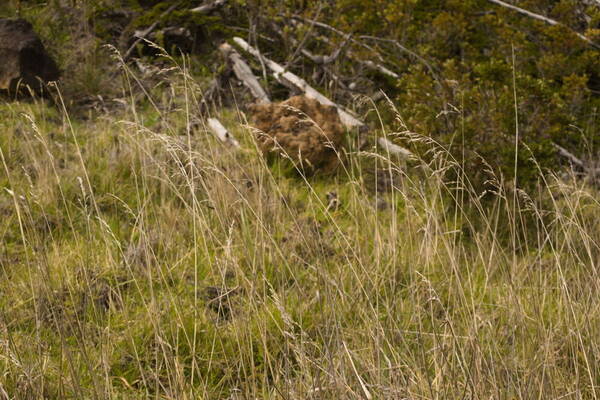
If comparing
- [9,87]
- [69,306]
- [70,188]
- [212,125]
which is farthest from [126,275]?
[9,87]

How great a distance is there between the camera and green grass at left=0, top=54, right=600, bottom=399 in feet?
7.18

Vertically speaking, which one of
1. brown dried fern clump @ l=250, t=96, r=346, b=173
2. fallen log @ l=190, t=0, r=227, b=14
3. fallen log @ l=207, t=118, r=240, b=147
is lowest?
fallen log @ l=207, t=118, r=240, b=147

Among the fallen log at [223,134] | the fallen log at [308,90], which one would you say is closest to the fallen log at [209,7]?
the fallen log at [308,90]

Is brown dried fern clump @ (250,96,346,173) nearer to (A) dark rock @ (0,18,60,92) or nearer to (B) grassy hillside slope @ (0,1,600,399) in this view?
(B) grassy hillside slope @ (0,1,600,399)

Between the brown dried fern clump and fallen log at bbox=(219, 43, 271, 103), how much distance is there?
0.57m

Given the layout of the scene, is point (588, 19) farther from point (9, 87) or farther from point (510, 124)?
point (9, 87)

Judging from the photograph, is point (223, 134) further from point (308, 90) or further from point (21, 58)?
point (21, 58)

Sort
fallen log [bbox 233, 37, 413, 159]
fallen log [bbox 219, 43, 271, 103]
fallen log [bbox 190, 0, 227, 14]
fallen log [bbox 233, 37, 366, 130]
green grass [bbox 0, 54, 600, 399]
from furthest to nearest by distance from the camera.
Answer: fallen log [bbox 190, 0, 227, 14] < fallen log [bbox 219, 43, 271, 103] < fallen log [bbox 233, 37, 366, 130] < fallen log [bbox 233, 37, 413, 159] < green grass [bbox 0, 54, 600, 399]

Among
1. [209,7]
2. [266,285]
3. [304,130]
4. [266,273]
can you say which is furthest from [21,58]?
[266,285]

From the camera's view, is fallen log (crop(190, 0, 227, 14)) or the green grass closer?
the green grass

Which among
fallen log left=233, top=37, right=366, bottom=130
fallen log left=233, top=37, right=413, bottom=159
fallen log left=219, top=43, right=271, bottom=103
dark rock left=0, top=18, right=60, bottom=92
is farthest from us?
fallen log left=219, top=43, right=271, bottom=103

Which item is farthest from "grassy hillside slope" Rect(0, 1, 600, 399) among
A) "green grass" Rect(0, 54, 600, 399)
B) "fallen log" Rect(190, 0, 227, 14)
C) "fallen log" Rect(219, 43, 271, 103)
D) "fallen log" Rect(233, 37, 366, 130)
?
"fallen log" Rect(190, 0, 227, 14)

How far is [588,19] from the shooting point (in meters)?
6.25

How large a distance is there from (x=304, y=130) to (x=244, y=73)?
150 centimetres
